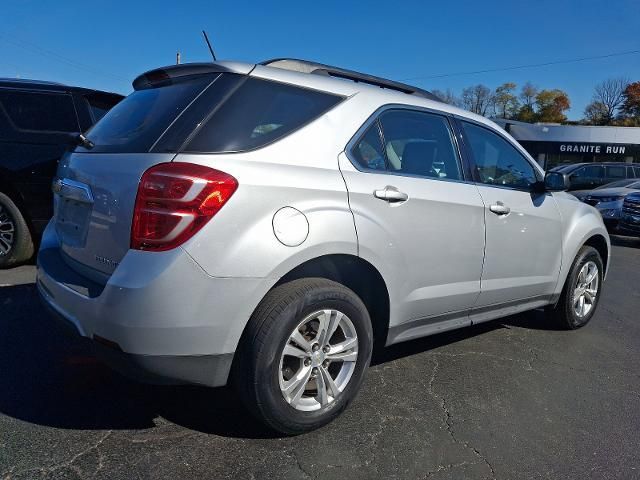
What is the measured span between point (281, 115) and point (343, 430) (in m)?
1.63

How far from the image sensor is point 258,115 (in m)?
2.55

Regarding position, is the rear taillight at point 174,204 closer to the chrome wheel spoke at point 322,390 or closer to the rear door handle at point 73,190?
the rear door handle at point 73,190

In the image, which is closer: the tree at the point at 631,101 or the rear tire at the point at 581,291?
the rear tire at the point at 581,291

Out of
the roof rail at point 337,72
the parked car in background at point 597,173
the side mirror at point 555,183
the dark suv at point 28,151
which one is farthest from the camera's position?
the parked car in background at point 597,173

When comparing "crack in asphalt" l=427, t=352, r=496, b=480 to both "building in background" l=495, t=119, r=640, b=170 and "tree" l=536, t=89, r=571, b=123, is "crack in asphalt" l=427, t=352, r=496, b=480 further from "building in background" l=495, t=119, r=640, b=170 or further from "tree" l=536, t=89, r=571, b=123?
"tree" l=536, t=89, r=571, b=123

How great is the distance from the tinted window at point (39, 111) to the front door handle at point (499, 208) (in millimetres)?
4231

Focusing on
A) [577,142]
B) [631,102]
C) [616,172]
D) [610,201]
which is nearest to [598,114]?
[631,102]

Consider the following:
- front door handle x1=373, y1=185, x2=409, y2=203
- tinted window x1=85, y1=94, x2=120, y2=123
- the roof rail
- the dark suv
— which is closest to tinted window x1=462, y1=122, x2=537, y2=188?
the roof rail

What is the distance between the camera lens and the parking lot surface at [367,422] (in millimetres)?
2393

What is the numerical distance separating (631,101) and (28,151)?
A: 97312 millimetres

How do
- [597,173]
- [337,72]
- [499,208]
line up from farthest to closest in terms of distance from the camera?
[597,173], [499,208], [337,72]

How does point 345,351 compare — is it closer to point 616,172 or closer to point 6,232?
point 6,232

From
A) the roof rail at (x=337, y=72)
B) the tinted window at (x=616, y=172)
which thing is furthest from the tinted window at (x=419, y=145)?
the tinted window at (x=616, y=172)

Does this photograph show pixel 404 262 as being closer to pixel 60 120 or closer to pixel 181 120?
pixel 181 120
